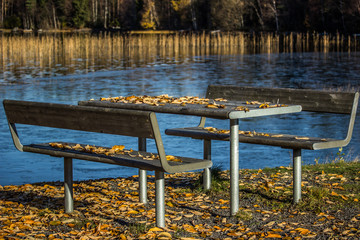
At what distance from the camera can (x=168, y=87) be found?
21.0 meters

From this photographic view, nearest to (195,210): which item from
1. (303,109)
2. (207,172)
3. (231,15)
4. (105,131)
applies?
(207,172)

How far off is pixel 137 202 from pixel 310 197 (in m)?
1.69

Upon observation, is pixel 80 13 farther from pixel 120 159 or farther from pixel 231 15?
pixel 120 159

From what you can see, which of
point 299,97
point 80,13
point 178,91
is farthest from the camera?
point 80,13

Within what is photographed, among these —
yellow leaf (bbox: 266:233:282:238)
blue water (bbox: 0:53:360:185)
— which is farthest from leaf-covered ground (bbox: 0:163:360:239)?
blue water (bbox: 0:53:360:185)

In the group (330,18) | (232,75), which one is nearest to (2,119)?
(232,75)

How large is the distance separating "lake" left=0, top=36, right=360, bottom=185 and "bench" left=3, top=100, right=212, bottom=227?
2.87 meters

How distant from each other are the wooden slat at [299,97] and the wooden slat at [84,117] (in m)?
2.38

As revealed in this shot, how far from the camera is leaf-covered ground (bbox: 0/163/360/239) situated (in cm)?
526

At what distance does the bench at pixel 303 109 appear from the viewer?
6059mm

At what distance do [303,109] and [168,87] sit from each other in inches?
564

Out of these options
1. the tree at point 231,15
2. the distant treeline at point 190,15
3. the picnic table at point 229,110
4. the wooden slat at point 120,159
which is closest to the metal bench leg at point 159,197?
the wooden slat at point 120,159

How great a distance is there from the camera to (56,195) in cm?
679

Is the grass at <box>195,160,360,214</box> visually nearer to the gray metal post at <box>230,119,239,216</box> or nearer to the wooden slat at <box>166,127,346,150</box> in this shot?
the gray metal post at <box>230,119,239,216</box>
